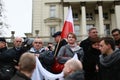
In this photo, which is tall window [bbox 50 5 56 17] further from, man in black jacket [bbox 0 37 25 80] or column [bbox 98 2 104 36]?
man in black jacket [bbox 0 37 25 80]

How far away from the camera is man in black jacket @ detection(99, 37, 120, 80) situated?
6.54 meters

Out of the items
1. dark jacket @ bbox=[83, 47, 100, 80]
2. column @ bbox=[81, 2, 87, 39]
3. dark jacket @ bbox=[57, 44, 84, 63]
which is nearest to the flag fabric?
dark jacket @ bbox=[57, 44, 84, 63]

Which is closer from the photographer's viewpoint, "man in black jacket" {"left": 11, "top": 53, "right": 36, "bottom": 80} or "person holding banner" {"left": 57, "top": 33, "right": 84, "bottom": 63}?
"man in black jacket" {"left": 11, "top": 53, "right": 36, "bottom": 80}

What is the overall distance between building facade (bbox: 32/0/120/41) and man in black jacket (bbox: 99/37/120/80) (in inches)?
1518

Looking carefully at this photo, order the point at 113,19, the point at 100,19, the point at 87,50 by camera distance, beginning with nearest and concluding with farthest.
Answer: the point at 87,50
the point at 100,19
the point at 113,19

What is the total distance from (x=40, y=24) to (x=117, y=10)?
38.0 ft

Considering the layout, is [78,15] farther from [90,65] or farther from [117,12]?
[90,65]

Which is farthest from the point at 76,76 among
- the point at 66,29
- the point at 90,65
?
the point at 66,29

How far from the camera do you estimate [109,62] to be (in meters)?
6.56

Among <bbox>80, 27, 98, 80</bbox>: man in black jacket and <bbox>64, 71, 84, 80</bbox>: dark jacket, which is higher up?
<bbox>80, 27, 98, 80</bbox>: man in black jacket

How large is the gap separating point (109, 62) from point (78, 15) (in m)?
42.5

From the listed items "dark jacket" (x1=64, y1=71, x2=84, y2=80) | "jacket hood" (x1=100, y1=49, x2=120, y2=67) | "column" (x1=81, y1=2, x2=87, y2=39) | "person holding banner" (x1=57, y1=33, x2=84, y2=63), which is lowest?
"dark jacket" (x1=64, y1=71, x2=84, y2=80)

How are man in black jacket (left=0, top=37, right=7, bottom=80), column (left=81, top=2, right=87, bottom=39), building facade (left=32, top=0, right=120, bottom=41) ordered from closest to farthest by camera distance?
man in black jacket (left=0, top=37, right=7, bottom=80), column (left=81, top=2, right=87, bottom=39), building facade (left=32, top=0, right=120, bottom=41)

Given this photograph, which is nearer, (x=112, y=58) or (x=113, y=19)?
(x=112, y=58)
